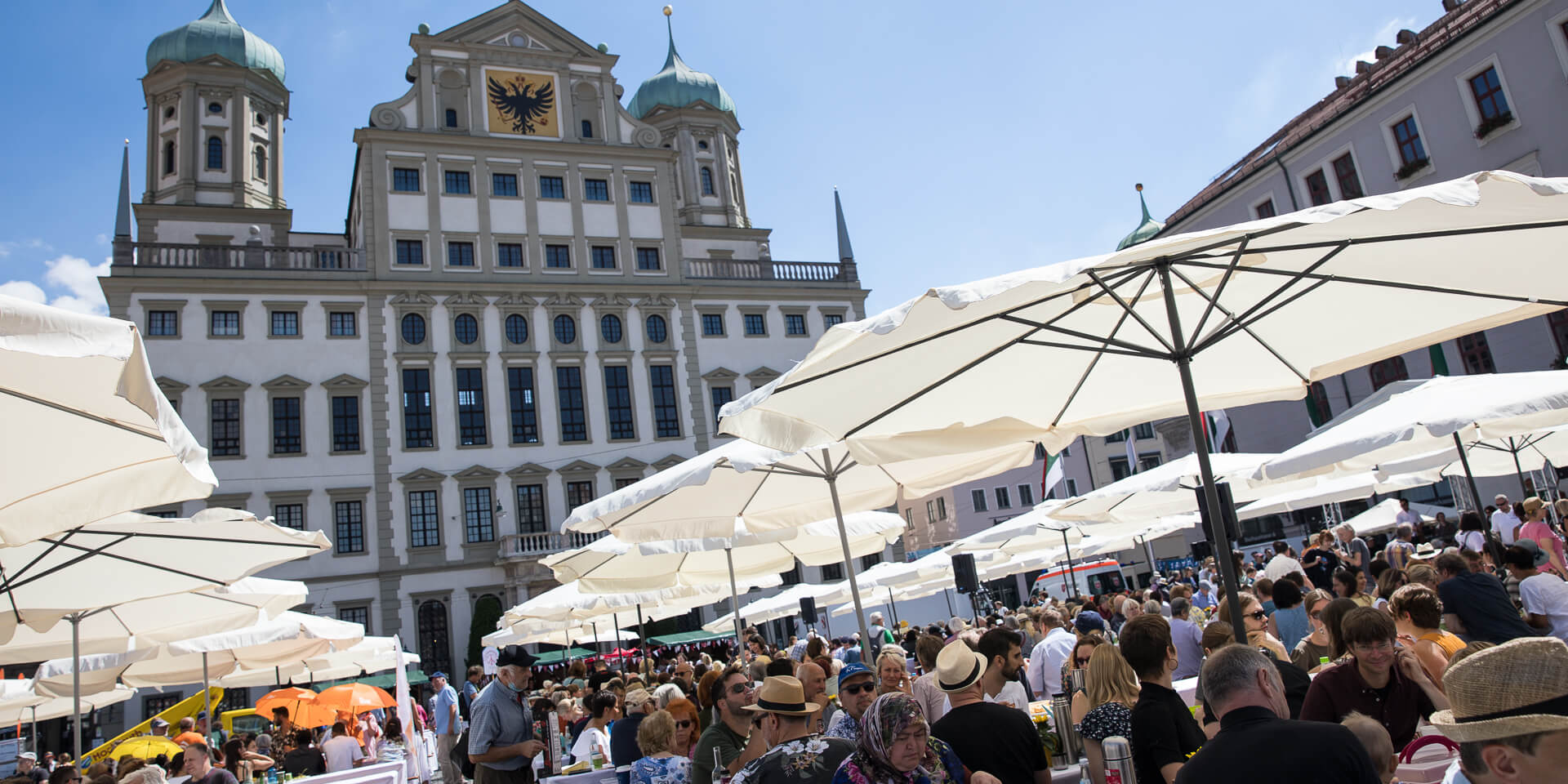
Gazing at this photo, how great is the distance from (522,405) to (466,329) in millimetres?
3594

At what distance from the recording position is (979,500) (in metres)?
60.0

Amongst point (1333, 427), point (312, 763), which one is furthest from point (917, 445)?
point (312, 763)

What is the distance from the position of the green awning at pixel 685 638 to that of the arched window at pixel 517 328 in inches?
495

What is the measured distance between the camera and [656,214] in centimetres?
4322

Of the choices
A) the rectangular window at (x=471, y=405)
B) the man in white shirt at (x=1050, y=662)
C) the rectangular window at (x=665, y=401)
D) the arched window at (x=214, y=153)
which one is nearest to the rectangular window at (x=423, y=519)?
the rectangular window at (x=471, y=405)

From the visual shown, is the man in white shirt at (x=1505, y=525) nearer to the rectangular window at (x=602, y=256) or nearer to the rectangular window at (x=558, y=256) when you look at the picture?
the rectangular window at (x=602, y=256)

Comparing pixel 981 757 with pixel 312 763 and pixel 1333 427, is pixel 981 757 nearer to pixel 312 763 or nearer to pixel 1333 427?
pixel 1333 427

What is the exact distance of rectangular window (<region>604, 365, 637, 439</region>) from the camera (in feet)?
132

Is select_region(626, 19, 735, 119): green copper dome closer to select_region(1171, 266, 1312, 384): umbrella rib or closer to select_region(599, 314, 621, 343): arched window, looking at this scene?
select_region(599, 314, 621, 343): arched window

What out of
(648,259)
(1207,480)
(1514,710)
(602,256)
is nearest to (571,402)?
(602,256)

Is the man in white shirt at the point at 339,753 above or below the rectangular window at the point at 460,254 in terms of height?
below

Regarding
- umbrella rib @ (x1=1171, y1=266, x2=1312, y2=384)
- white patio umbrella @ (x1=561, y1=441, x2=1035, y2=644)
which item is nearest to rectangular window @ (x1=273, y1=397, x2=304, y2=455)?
white patio umbrella @ (x1=561, y1=441, x2=1035, y2=644)

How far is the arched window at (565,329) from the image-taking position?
40000 millimetres

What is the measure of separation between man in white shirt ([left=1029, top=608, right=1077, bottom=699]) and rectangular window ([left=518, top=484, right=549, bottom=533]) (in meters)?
30.7
